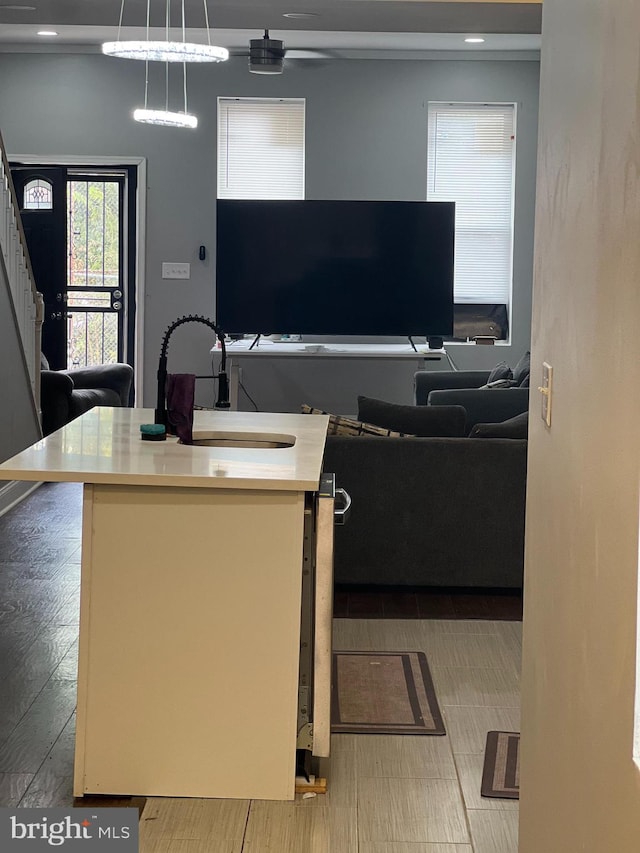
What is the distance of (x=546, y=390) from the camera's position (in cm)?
195

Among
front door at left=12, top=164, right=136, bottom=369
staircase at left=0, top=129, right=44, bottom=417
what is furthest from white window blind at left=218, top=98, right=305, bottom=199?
staircase at left=0, top=129, right=44, bottom=417

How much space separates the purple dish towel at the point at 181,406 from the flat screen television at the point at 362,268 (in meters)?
4.97

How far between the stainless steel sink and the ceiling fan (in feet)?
18.9

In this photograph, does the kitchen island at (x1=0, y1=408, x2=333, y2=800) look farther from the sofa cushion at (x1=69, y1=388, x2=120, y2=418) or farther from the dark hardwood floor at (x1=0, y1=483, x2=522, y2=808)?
the sofa cushion at (x1=69, y1=388, x2=120, y2=418)

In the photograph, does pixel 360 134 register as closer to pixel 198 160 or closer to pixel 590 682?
pixel 198 160

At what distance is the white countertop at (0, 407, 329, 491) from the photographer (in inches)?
104

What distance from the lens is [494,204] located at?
30.2 feet

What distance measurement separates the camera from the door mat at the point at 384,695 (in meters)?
3.25

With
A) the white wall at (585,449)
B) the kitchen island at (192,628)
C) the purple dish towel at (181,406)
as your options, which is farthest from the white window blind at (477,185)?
the white wall at (585,449)

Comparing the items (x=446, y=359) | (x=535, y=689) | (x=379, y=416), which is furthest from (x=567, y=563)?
(x=446, y=359)

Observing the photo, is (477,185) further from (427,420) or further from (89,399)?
(427,420)

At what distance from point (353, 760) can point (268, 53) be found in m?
6.82

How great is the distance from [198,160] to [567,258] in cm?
771

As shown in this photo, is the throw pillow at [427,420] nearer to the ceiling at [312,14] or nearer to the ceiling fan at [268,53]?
the ceiling at [312,14]
